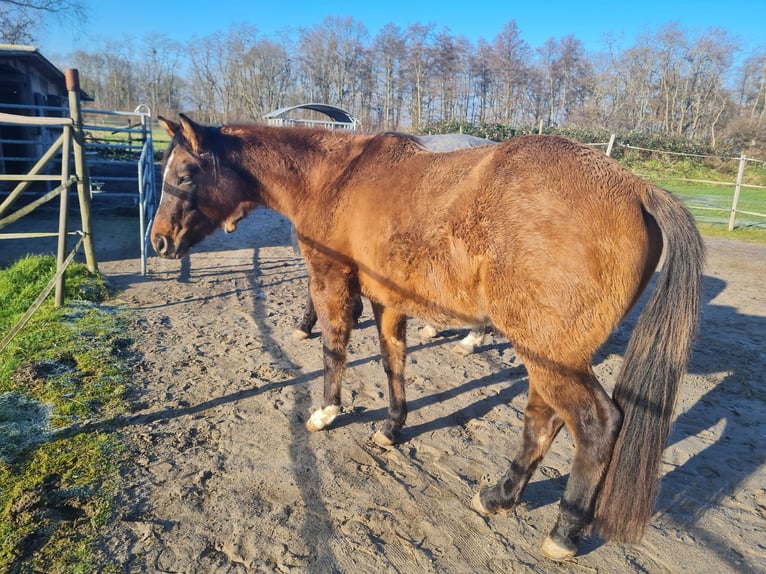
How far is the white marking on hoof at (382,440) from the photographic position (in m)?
3.31

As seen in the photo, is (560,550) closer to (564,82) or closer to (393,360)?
(393,360)

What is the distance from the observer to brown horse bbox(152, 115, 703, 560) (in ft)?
7.43

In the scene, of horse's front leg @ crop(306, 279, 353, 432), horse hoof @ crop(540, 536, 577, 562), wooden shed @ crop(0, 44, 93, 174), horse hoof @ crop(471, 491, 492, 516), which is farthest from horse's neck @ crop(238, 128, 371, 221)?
wooden shed @ crop(0, 44, 93, 174)

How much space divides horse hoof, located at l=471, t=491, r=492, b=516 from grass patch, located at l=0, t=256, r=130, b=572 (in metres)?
2.01

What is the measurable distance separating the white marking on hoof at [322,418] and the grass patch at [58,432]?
50.7 inches

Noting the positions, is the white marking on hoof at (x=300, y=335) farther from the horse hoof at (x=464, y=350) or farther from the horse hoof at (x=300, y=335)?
the horse hoof at (x=464, y=350)

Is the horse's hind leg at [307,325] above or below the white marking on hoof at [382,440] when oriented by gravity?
above

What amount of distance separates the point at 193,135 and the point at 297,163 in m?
0.79

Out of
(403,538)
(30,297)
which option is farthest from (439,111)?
(403,538)

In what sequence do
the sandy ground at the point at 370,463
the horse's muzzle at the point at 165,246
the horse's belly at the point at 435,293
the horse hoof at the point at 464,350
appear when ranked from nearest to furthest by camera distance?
the sandy ground at the point at 370,463
the horse's belly at the point at 435,293
the horse's muzzle at the point at 165,246
the horse hoof at the point at 464,350

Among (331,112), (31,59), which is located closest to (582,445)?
(331,112)

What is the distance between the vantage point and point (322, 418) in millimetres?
3434

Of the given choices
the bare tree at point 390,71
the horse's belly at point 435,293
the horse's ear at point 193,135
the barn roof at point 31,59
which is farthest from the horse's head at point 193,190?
the bare tree at point 390,71

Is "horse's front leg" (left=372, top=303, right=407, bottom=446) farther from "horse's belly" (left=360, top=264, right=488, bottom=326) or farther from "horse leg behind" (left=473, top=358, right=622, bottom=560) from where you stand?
"horse leg behind" (left=473, top=358, right=622, bottom=560)
